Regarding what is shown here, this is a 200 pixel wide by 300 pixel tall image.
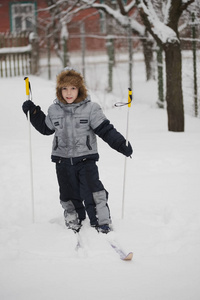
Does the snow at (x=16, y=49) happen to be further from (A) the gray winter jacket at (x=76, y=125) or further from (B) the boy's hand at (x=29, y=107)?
(A) the gray winter jacket at (x=76, y=125)

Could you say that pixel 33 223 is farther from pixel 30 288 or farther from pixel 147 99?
pixel 147 99

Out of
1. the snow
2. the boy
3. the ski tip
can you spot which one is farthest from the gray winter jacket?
the snow

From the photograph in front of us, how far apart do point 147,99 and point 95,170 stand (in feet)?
30.1

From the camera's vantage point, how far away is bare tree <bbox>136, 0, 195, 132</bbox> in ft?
23.9

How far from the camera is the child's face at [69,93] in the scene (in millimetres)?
4039

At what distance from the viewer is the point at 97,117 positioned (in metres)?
4.05

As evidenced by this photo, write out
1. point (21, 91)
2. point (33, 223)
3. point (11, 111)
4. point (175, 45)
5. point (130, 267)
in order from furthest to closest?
point (21, 91)
point (11, 111)
point (175, 45)
point (33, 223)
point (130, 267)

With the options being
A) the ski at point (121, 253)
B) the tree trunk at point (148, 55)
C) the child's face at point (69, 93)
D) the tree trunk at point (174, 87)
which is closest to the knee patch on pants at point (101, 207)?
the ski at point (121, 253)

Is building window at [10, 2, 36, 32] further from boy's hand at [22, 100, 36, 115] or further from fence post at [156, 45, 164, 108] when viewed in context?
boy's hand at [22, 100, 36, 115]

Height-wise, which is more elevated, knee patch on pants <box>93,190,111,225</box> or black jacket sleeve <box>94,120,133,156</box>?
black jacket sleeve <box>94,120,133,156</box>

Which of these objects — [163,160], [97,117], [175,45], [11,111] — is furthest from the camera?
[11,111]

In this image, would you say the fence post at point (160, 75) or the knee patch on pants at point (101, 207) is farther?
the fence post at point (160, 75)

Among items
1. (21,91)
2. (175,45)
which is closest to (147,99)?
(21,91)

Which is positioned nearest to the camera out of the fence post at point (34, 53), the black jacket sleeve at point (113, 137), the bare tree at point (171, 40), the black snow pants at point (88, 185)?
the black jacket sleeve at point (113, 137)
